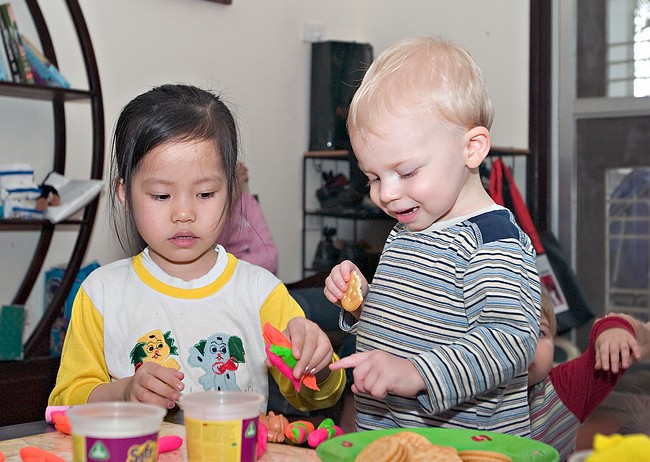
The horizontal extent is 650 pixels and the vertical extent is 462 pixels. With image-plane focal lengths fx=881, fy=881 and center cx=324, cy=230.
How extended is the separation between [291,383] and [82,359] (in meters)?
0.33

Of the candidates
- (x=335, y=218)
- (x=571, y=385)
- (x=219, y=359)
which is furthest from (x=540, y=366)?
(x=335, y=218)

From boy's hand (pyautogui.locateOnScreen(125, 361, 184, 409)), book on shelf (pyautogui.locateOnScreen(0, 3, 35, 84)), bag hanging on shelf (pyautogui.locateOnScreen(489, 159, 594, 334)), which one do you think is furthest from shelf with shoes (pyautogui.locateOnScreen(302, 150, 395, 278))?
boy's hand (pyautogui.locateOnScreen(125, 361, 184, 409))

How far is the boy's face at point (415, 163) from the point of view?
121 cm

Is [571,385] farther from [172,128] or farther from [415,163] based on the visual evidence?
[172,128]

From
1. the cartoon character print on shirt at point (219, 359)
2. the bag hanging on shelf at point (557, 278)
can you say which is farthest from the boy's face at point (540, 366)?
the bag hanging on shelf at point (557, 278)

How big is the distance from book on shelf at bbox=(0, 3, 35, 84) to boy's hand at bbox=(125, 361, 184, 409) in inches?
105

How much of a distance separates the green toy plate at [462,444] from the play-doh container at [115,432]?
0.18 meters

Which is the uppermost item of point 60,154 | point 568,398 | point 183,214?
point 60,154

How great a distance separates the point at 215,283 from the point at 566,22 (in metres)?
3.57

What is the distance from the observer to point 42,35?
3.73 metres

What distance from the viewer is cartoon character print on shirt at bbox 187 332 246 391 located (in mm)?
1409

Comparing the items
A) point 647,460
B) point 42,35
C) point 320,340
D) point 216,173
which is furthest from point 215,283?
point 42,35

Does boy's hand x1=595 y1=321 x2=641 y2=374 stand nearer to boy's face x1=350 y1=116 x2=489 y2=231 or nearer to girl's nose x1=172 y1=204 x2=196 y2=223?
boy's face x1=350 y1=116 x2=489 y2=231

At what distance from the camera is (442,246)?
4.19 feet
